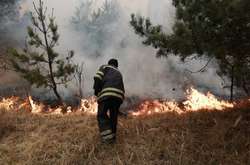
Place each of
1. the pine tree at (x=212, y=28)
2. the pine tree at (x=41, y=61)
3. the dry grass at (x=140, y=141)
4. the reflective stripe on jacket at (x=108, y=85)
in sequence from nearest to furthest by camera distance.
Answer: the pine tree at (x=212, y=28) < the reflective stripe on jacket at (x=108, y=85) < the dry grass at (x=140, y=141) < the pine tree at (x=41, y=61)

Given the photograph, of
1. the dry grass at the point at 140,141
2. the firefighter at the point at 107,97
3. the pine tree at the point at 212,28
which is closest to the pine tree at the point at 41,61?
the dry grass at the point at 140,141

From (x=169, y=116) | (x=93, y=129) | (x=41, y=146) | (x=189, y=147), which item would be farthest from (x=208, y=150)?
(x=41, y=146)

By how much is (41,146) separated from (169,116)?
152 inches

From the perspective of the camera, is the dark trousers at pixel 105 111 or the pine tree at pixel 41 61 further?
the pine tree at pixel 41 61

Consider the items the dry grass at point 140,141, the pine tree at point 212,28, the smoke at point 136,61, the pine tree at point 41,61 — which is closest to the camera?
the pine tree at point 212,28

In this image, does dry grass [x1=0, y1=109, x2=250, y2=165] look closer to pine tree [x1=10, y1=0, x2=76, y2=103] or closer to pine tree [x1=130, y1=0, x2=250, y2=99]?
pine tree [x1=130, y1=0, x2=250, y2=99]

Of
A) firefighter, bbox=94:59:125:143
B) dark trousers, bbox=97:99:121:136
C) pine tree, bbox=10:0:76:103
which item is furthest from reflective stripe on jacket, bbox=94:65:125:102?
pine tree, bbox=10:0:76:103

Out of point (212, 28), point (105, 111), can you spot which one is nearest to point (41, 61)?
point (105, 111)

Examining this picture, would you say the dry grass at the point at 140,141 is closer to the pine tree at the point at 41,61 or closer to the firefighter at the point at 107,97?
the firefighter at the point at 107,97

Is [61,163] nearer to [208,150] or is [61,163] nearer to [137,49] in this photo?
[208,150]

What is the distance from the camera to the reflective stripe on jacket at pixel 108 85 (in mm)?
9062

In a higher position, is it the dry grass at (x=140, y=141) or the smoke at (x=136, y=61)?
the smoke at (x=136, y=61)

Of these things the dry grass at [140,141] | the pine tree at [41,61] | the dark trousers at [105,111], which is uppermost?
the pine tree at [41,61]

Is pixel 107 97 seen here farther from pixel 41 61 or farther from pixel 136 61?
pixel 136 61
